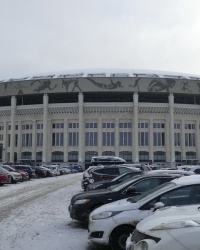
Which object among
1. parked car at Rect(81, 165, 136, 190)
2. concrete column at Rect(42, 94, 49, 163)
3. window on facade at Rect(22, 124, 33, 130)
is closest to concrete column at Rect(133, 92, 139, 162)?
concrete column at Rect(42, 94, 49, 163)

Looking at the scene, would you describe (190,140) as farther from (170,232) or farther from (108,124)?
(170,232)

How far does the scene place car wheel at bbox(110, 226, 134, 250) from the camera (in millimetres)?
6938

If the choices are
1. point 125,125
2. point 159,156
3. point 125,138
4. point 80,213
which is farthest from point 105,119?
point 80,213

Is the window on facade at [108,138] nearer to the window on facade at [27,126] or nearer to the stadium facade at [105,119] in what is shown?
the stadium facade at [105,119]

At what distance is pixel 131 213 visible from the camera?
6.98 meters

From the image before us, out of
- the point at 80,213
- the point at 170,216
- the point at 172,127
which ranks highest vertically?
the point at 172,127

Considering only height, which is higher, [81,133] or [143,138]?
[81,133]

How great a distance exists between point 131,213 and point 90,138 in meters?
80.0

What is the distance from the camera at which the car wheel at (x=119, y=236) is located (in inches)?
273

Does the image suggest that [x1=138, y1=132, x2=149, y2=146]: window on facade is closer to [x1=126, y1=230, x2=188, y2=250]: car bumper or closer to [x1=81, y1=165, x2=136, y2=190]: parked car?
[x1=81, y1=165, x2=136, y2=190]: parked car

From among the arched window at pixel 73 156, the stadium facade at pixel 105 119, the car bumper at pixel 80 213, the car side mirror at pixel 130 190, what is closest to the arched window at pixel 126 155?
the stadium facade at pixel 105 119

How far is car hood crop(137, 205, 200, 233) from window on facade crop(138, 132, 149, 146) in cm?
8196

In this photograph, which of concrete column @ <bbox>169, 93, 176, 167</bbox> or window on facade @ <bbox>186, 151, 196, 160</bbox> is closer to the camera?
concrete column @ <bbox>169, 93, 176, 167</bbox>

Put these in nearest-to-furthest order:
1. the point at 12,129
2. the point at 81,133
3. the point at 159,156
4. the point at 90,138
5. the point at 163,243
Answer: the point at 163,243, the point at 81,133, the point at 159,156, the point at 90,138, the point at 12,129
